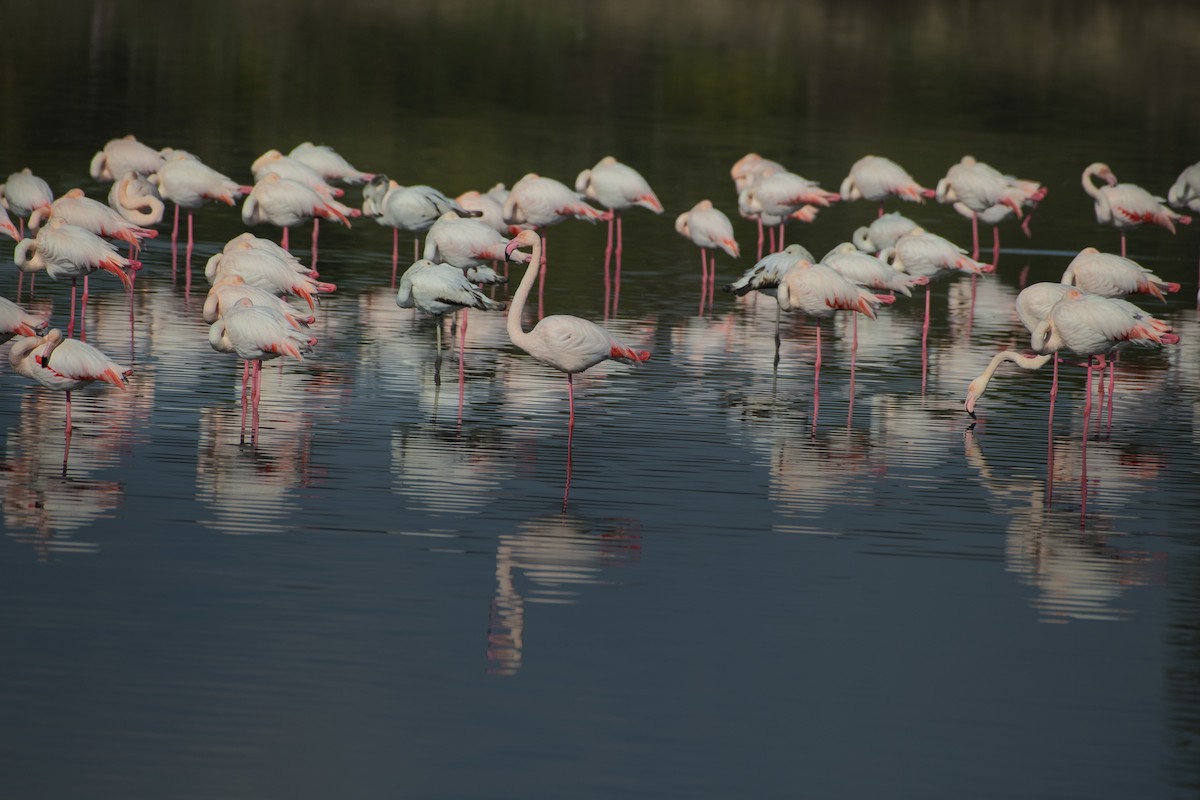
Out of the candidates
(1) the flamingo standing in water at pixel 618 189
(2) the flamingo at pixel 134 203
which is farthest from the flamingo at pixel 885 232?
(2) the flamingo at pixel 134 203

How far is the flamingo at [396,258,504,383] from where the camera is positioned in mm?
13469

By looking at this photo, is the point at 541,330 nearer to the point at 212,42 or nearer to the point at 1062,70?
the point at 212,42

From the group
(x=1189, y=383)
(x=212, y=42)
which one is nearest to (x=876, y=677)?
(x=1189, y=383)

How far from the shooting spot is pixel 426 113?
33.0m

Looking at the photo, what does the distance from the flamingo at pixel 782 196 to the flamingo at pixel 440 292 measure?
6.05 m

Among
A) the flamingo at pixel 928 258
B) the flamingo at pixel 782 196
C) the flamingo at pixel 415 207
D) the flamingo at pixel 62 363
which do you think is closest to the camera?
the flamingo at pixel 62 363

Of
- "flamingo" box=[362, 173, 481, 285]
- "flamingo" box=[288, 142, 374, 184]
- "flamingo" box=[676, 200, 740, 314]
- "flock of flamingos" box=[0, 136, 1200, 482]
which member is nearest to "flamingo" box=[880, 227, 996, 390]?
"flock of flamingos" box=[0, 136, 1200, 482]

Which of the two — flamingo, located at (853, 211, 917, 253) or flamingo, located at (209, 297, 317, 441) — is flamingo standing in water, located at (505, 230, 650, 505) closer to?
flamingo, located at (209, 297, 317, 441)

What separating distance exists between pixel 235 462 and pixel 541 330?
2.06 meters

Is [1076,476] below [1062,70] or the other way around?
below

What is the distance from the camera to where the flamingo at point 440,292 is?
530 inches

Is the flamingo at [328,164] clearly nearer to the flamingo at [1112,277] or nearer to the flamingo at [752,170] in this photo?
the flamingo at [752,170]

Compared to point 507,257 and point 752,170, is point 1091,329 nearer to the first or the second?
point 507,257

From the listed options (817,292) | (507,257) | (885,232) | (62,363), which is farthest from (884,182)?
(62,363)
